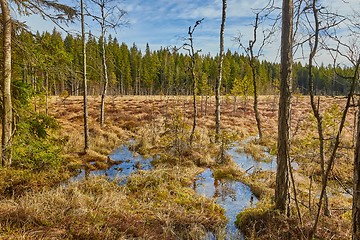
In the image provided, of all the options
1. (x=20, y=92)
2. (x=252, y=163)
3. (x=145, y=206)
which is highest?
(x=20, y=92)

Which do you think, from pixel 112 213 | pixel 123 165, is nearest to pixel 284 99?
pixel 112 213

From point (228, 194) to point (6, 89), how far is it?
6.51 m

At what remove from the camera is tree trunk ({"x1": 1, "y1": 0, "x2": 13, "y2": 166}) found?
5590 mm

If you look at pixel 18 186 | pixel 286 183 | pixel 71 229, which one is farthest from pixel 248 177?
pixel 18 186

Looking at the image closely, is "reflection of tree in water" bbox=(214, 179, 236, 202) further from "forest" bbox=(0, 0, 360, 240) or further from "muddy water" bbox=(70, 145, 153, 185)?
"muddy water" bbox=(70, 145, 153, 185)

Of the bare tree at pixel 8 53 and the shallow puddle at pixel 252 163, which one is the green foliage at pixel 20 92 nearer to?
the bare tree at pixel 8 53

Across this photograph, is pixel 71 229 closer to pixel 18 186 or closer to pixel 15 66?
pixel 18 186

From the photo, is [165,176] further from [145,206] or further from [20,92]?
[20,92]

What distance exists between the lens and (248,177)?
8531 millimetres

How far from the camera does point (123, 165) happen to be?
1000cm

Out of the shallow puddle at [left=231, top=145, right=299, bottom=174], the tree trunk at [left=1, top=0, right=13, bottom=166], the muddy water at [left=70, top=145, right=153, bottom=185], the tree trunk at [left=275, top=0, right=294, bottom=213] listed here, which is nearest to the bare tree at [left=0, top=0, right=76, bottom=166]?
the tree trunk at [left=1, top=0, right=13, bottom=166]

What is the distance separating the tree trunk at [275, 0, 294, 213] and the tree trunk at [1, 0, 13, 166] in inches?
238

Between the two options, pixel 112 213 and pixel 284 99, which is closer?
pixel 284 99

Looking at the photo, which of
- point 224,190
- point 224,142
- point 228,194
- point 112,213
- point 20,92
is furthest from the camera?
point 224,142
